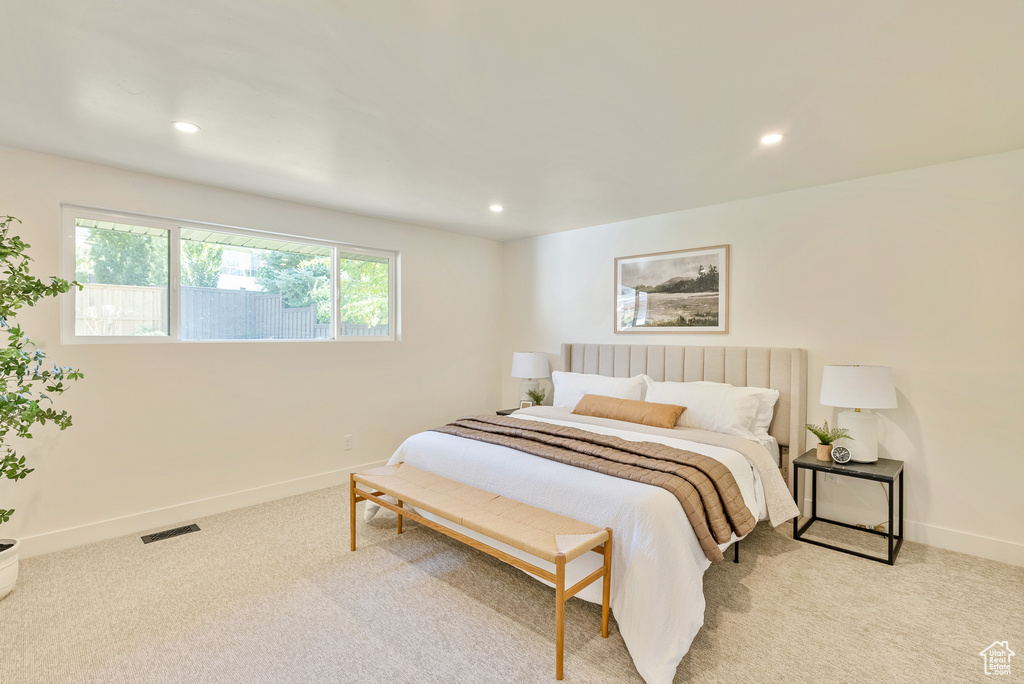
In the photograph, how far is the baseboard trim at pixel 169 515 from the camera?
2.83 meters

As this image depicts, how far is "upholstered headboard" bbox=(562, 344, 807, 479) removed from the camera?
10.9ft

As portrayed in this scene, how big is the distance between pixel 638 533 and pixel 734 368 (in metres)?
2.07

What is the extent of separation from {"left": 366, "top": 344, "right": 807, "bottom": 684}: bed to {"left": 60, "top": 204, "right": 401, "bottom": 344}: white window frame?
164 cm

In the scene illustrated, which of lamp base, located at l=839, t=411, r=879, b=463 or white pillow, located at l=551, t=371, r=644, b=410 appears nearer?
lamp base, located at l=839, t=411, r=879, b=463

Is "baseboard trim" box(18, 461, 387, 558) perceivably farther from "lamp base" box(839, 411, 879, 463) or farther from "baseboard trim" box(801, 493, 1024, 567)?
"baseboard trim" box(801, 493, 1024, 567)

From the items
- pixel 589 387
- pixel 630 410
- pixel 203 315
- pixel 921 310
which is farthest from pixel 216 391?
pixel 921 310

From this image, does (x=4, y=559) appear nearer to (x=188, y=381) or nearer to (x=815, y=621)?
(x=188, y=381)

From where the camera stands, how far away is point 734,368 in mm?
3621

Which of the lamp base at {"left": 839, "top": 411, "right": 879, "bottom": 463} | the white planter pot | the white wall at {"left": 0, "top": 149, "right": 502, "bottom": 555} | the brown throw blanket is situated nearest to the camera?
the brown throw blanket

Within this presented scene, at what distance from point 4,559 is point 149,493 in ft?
2.77

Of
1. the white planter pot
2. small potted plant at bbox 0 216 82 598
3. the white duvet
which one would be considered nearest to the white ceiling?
small potted plant at bbox 0 216 82 598

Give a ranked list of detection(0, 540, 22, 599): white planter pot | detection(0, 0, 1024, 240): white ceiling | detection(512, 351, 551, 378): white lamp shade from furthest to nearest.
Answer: detection(512, 351, 551, 378): white lamp shade
detection(0, 540, 22, 599): white planter pot
detection(0, 0, 1024, 240): white ceiling

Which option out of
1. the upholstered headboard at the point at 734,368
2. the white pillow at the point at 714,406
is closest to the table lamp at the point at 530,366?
the upholstered headboard at the point at 734,368

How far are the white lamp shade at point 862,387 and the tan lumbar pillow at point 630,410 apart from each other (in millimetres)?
940
